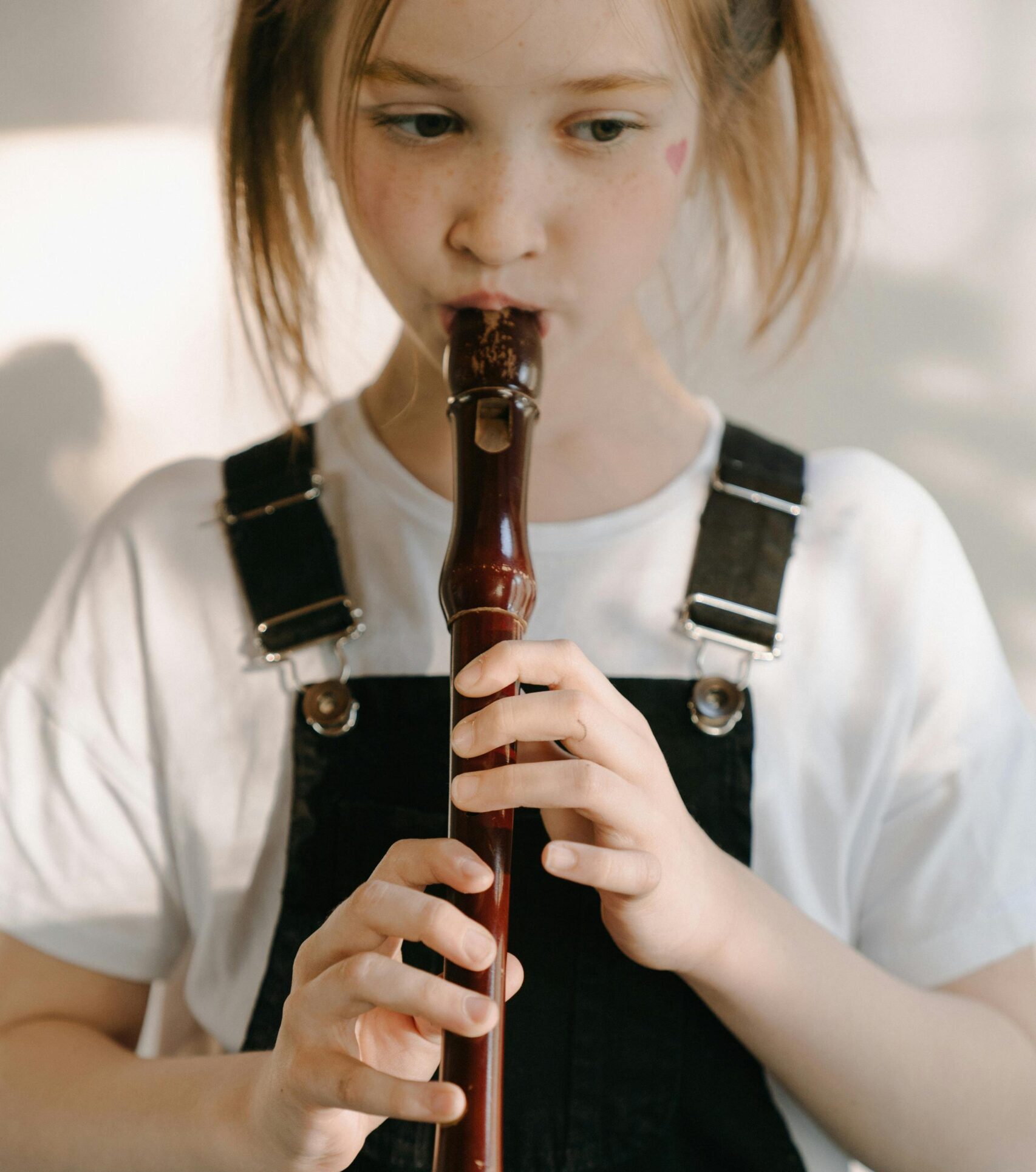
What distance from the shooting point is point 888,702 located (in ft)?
2.38

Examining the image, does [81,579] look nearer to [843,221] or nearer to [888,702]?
[888,702]

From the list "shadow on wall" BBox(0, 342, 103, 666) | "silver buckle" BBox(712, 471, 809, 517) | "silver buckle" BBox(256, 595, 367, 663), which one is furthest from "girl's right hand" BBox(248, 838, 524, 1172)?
"shadow on wall" BBox(0, 342, 103, 666)

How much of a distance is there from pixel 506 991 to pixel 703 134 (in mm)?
456

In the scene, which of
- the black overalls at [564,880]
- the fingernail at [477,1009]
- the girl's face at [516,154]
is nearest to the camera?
the fingernail at [477,1009]

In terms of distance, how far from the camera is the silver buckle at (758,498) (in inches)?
29.5

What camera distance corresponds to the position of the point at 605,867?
0.51m

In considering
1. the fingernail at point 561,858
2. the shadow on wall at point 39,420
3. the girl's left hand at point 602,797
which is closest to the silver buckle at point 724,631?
the girl's left hand at point 602,797

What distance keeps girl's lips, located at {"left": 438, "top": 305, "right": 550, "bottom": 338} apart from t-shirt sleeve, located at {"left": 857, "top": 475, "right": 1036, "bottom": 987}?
27 centimetres

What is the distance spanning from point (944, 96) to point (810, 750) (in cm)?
53

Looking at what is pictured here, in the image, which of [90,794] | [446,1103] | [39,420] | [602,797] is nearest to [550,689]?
[602,797]

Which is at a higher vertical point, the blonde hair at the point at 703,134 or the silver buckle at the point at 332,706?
the blonde hair at the point at 703,134

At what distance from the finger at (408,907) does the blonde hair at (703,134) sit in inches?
13.0

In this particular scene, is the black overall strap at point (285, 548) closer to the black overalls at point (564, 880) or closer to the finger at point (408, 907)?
the black overalls at point (564, 880)

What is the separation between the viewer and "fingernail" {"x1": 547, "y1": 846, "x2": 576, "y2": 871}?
491mm
